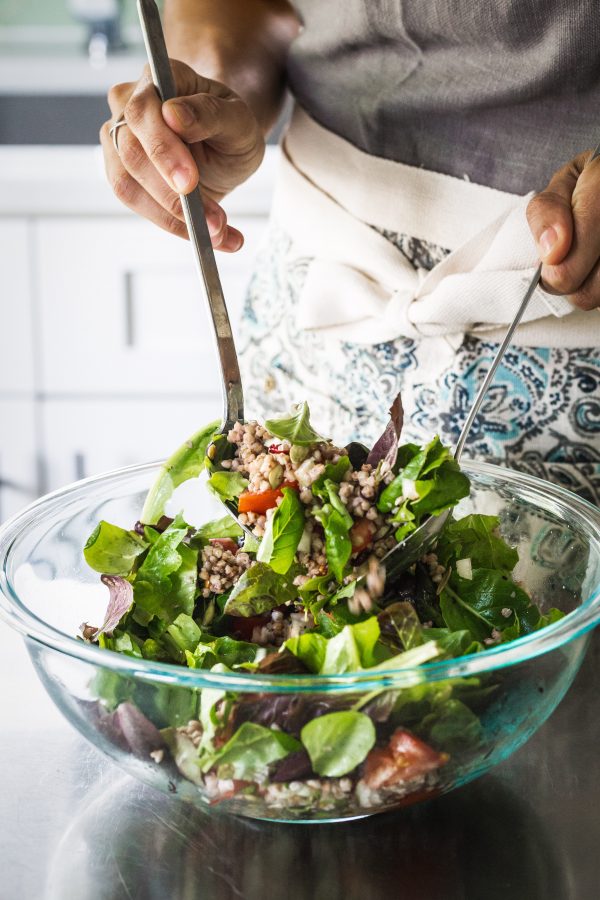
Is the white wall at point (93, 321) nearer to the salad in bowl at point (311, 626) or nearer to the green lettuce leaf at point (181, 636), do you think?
the salad in bowl at point (311, 626)

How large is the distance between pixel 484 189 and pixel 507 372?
19 cm

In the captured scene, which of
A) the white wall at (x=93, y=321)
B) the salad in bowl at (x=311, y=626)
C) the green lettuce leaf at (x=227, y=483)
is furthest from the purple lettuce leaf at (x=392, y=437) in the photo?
the white wall at (x=93, y=321)

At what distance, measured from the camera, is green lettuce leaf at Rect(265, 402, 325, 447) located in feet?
2.42

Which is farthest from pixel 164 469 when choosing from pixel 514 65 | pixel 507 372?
pixel 514 65

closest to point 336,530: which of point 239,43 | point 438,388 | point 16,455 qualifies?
point 438,388

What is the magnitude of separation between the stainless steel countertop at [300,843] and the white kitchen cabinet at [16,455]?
1.66m

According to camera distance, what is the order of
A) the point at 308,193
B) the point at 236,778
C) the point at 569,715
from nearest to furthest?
the point at 236,778 < the point at 569,715 < the point at 308,193

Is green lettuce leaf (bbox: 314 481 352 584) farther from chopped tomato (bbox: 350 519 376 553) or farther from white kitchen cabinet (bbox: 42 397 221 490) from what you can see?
white kitchen cabinet (bbox: 42 397 221 490)

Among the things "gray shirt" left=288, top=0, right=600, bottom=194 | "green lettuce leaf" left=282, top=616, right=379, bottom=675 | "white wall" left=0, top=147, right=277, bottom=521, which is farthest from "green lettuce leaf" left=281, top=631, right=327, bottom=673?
"white wall" left=0, top=147, right=277, bottom=521

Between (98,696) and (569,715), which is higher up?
(98,696)

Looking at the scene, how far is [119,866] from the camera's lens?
0.63 metres

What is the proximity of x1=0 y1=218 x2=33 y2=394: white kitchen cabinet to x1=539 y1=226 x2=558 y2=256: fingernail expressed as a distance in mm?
1670

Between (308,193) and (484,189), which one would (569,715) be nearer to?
(484,189)

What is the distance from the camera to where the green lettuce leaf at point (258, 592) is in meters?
0.73
